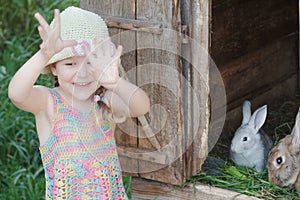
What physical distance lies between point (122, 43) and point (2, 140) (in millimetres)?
2387

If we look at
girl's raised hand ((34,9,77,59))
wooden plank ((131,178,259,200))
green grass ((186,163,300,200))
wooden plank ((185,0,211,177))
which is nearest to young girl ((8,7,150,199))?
girl's raised hand ((34,9,77,59))

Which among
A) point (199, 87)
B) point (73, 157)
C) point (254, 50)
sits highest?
point (199, 87)

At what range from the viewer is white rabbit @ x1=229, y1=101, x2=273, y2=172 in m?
5.62

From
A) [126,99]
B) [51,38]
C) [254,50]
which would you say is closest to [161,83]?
[126,99]

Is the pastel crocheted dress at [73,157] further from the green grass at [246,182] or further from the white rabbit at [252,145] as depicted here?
the white rabbit at [252,145]

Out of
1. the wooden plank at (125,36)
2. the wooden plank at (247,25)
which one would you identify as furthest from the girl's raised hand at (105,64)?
the wooden plank at (247,25)

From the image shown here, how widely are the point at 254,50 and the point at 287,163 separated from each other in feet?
5.13

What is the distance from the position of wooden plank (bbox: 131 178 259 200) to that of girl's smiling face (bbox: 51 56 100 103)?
112cm

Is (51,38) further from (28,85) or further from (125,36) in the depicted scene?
(125,36)

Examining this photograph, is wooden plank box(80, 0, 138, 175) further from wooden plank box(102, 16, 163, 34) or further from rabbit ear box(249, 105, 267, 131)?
rabbit ear box(249, 105, 267, 131)

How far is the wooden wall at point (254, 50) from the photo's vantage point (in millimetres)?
6027

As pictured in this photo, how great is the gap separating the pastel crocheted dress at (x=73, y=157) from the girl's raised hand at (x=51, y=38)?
56cm

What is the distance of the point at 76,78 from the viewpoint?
437 cm

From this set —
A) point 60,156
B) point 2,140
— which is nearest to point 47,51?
point 60,156
